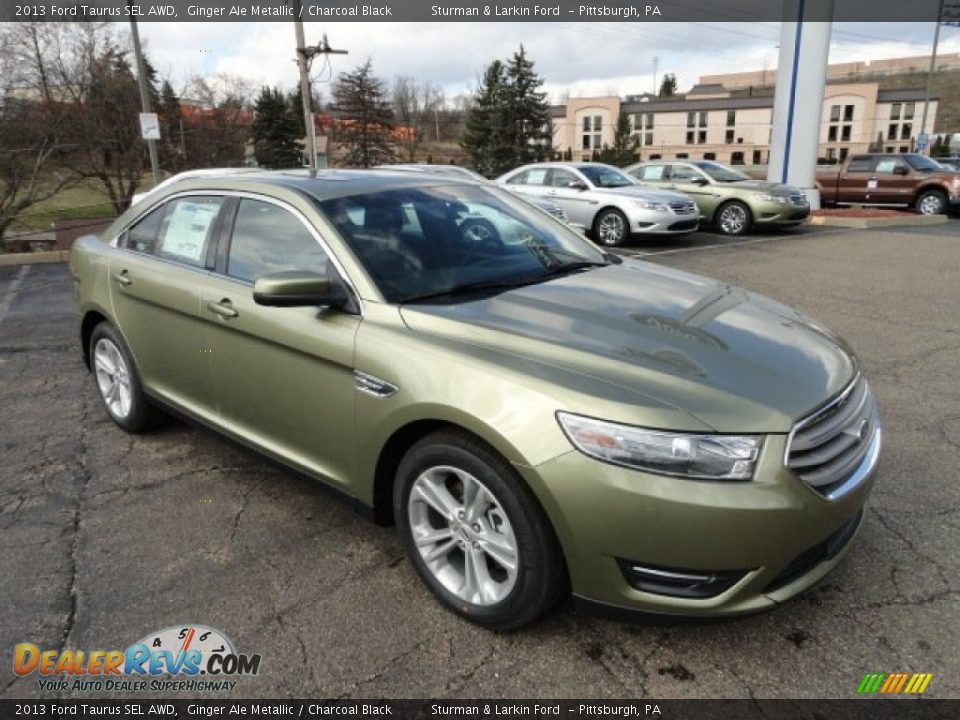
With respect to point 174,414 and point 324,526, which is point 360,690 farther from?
point 174,414

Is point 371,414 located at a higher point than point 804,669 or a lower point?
higher

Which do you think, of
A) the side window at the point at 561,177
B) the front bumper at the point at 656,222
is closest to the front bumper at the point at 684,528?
the front bumper at the point at 656,222

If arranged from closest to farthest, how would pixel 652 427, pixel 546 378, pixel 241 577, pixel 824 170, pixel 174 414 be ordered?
pixel 652 427 → pixel 546 378 → pixel 241 577 → pixel 174 414 → pixel 824 170

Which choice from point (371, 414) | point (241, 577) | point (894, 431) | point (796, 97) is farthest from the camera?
point (796, 97)

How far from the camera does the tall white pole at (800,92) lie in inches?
694

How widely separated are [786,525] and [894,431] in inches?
104

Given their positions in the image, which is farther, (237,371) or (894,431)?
(894,431)

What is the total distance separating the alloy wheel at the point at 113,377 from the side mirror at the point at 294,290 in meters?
1.95

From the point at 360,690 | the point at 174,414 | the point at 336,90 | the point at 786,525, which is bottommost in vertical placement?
the point at 360,690

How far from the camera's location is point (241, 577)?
9.64ft

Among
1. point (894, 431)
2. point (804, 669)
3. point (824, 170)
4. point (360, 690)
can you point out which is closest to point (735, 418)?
point (804, 669)

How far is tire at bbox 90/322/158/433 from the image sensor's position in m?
4.18

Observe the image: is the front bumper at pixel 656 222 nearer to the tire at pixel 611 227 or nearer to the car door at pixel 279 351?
the tire at pixel 611 227

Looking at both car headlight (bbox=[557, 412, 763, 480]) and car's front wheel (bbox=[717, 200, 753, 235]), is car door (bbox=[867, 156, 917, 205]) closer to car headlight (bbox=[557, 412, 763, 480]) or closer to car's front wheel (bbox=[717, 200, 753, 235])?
car's front wheel (bbox=[717, 200, 753, 235])
